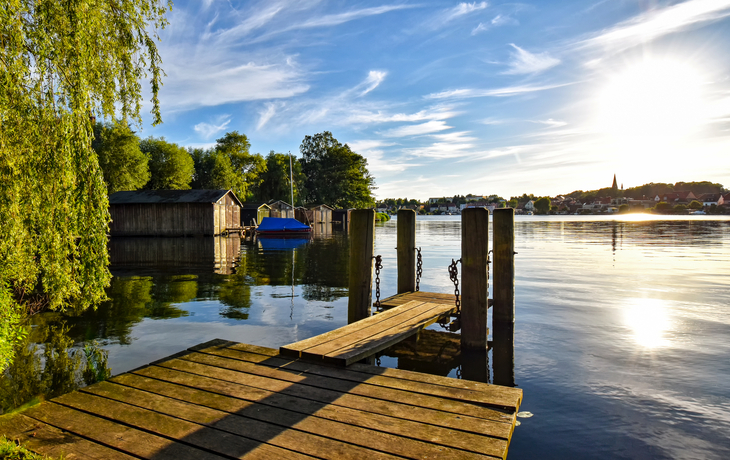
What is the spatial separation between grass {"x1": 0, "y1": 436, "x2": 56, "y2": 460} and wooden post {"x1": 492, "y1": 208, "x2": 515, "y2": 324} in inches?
318

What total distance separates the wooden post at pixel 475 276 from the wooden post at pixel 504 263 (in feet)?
4.25

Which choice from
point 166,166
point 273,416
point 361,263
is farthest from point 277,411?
point 166,166

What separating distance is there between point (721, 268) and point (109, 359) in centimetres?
2482

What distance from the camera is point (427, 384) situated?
544cm

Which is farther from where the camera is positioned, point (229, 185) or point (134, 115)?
point (229, 185)

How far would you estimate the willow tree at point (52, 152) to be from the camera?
6.50 meters

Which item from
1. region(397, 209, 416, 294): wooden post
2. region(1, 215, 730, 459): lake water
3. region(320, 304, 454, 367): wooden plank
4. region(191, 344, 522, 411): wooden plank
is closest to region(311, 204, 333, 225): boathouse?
region(1, 215, 730, 459): lake water

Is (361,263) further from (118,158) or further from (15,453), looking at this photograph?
(118,158)

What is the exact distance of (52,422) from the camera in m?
4.49

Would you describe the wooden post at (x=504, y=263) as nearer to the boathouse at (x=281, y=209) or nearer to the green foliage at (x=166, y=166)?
the boathouse at (x=281, y=209)

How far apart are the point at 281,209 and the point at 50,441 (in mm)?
67479

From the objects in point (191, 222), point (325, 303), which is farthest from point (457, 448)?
point (191, 222)

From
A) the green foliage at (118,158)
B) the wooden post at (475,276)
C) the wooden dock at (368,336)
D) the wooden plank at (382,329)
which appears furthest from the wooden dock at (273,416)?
the green foliage at (118,158)

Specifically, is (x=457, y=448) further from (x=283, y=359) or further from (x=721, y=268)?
(x=721, y=268)
